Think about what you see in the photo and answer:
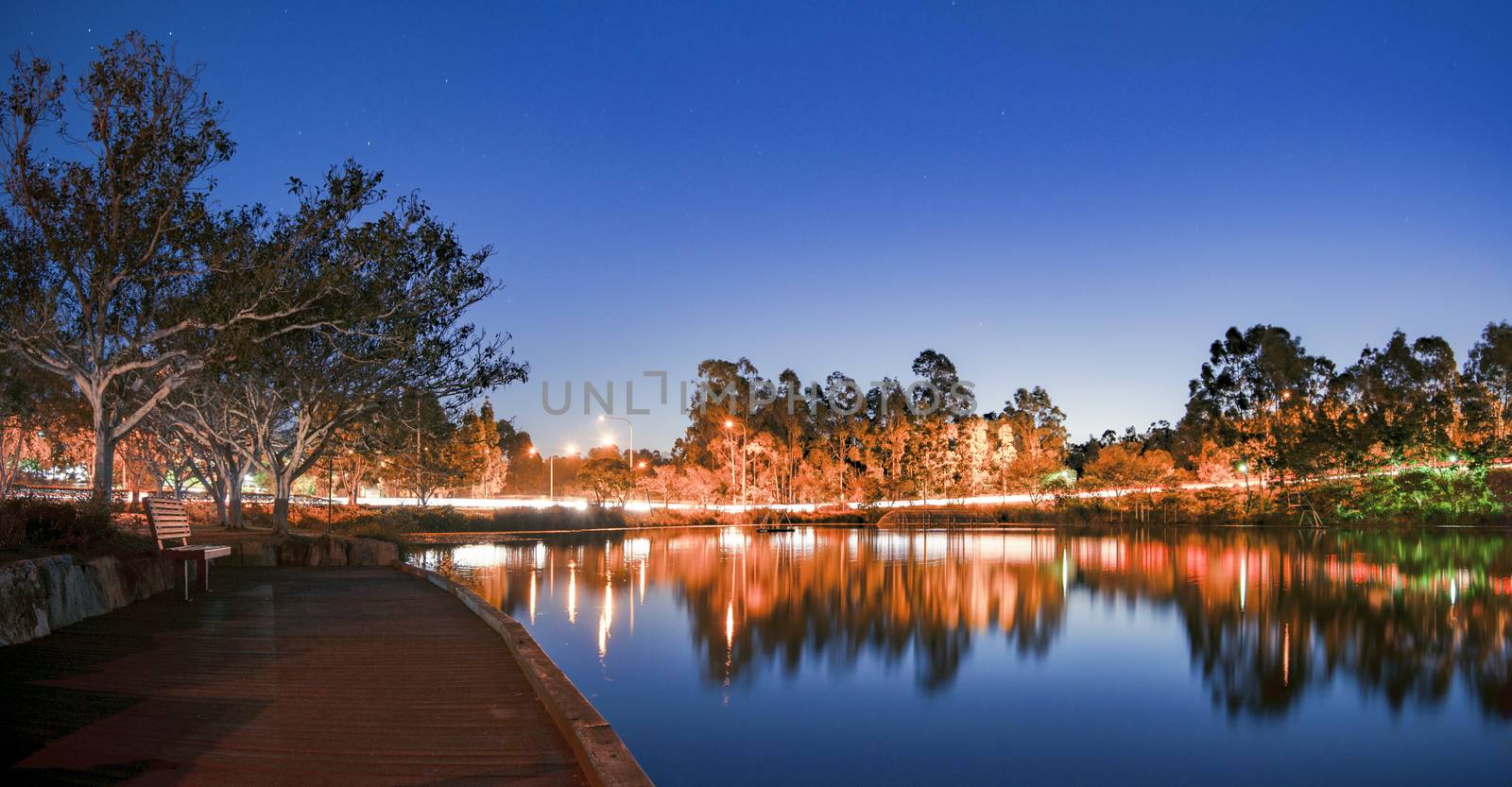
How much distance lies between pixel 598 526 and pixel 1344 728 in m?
37.7

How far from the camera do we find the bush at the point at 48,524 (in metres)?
8.24

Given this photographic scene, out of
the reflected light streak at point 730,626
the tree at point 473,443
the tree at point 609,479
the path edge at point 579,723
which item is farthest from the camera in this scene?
the tree at point 609,479

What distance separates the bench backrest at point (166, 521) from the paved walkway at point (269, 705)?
3.63ft

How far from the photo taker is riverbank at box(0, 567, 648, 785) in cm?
476

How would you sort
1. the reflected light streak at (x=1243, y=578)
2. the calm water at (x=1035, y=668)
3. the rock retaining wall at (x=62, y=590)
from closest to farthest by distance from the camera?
the rock retaining wall at (x=62, y=590)
the calm water at (x=1035, y=668)
the reflected light streak at (x=1243, y=578)

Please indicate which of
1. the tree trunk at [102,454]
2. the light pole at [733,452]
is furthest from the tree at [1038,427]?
the tree trunk at [102,454]

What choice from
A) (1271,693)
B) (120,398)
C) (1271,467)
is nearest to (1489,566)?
(1271,693)

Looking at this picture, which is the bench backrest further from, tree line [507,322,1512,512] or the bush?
tree line [507,322,1512,512]

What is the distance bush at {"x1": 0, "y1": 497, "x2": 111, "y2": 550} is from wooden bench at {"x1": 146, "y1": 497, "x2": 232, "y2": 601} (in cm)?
48

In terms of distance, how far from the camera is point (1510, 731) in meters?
9.87

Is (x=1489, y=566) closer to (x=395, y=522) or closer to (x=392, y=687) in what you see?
(x=392, y=687)

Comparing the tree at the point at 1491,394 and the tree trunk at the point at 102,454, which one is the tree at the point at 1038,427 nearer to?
the tree at the point at 1491,394

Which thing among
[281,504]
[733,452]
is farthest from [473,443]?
[281,504]

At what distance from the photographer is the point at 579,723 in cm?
536
